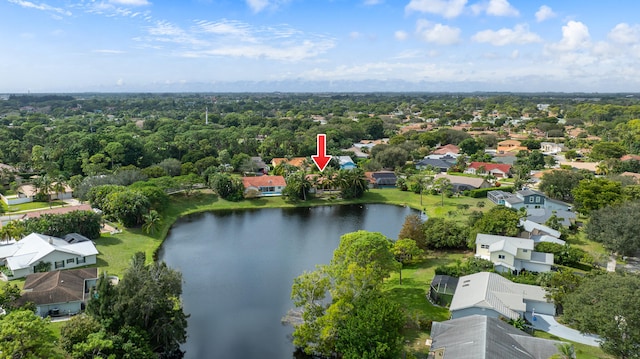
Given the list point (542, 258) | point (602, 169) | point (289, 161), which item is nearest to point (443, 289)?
point (542, 258)

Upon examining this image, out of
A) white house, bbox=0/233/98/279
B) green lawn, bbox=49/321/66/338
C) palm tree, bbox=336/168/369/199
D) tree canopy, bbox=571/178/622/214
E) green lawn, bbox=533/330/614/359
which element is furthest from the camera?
palm tree, bbox=336/168/369/199

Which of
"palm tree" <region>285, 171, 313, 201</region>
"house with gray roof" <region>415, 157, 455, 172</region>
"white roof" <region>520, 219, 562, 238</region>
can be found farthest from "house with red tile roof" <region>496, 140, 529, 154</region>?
"white roof" <region>520, 219, 562, 238</region>

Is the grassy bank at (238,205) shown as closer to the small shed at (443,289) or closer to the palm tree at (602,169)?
the small shed at (443,289)

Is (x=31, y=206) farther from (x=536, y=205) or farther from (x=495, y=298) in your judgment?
(x=536, y=205)

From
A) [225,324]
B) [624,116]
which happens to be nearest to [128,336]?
[225,324]

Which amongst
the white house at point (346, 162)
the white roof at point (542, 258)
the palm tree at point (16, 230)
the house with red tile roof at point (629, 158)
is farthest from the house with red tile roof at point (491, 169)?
the palm tree at point (16, 230)

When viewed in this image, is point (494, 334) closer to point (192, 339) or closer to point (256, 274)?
point (192, 339)

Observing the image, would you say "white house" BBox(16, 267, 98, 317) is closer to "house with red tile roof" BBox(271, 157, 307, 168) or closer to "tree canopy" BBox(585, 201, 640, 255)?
"tree canopy" BBox(585, 201, 640, 255)

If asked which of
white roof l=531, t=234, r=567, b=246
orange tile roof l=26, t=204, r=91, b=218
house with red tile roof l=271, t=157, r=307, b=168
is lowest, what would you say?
white roof l=531, t=234, r=567, b=246
